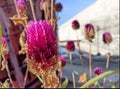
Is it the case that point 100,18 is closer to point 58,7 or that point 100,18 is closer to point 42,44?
point 58,7

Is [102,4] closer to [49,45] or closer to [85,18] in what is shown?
[85,18]

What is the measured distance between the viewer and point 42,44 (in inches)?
17.4

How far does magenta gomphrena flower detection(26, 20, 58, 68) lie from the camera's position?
44 cm

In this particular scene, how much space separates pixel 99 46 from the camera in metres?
3.64

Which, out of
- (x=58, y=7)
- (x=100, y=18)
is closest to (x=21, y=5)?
(x=58, y=7)

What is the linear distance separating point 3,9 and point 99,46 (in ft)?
7.80

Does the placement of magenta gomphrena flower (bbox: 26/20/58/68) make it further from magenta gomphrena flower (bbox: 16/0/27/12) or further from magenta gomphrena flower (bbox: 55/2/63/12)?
magenta gomphrena flower (bbox: 55/2/63/12)

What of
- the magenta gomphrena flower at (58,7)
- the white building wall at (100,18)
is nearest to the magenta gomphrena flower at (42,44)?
the magenta gomphrena flower at (58,7)

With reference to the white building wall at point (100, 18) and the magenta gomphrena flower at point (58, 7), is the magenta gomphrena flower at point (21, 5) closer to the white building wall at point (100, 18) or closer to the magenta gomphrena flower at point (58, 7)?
the magenta gomphrena flower at point (58, 7)

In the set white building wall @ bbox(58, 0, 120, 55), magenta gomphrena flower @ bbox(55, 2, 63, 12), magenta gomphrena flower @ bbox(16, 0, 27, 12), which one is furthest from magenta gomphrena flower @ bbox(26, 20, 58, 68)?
white building wall @ bbox(58, 0, 120, 55)

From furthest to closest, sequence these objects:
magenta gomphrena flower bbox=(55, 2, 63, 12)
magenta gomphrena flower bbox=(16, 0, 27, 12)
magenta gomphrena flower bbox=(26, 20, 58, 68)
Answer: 1. magenta gomphrena flower bbox=(55, 2, 63, 12)
2. magenta gomphrena flower bbox=(16, 0, 27, 12)
3. magenta gomphrena flower bbox=(26, 20, 58, 68)

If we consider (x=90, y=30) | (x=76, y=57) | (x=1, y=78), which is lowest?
(x=76, y=57)

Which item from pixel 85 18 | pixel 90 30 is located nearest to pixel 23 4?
pixel 90 30

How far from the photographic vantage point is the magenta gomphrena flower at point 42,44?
0.44 metres
